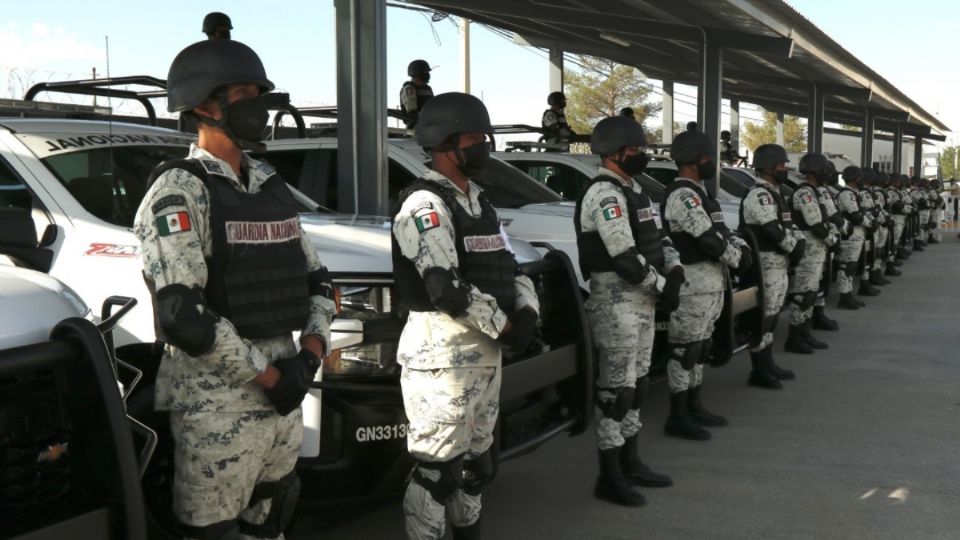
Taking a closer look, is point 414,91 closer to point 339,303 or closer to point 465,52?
point 339,303

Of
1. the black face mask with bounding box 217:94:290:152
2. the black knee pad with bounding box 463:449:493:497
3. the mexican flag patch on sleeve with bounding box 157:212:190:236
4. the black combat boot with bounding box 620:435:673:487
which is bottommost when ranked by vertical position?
the black combat boot with bounding box 620:435:673:487

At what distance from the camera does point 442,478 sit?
3.77 metres

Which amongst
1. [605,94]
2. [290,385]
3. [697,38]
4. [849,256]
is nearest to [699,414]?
[290,385]

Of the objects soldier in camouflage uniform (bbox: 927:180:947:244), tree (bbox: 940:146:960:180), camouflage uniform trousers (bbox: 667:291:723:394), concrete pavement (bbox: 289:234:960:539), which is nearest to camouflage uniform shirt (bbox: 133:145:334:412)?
concrete pavement (bbox: 289:234:960:539)

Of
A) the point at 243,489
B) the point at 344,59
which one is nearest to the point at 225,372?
the point at 243,489

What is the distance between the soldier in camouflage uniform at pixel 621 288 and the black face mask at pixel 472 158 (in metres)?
1.34

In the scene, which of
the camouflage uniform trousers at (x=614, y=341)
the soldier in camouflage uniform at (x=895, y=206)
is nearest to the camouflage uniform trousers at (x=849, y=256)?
the soldier in camouflage uniform at (x=895, y=206)

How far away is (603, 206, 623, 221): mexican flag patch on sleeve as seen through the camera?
16.8ft

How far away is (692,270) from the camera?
6.45 metres

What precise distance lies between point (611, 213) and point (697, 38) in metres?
9.13

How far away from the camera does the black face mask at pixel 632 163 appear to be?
5406 mm

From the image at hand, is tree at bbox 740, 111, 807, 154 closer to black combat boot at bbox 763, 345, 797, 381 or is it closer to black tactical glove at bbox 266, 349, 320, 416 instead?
black combat boot at bbox 763, 345, 797, 381

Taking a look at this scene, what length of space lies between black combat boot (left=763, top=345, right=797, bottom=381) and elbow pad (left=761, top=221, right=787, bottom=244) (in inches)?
32.7

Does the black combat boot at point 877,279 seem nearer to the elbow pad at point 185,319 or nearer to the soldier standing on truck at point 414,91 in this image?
the soldier standing on truck at point 414,91
